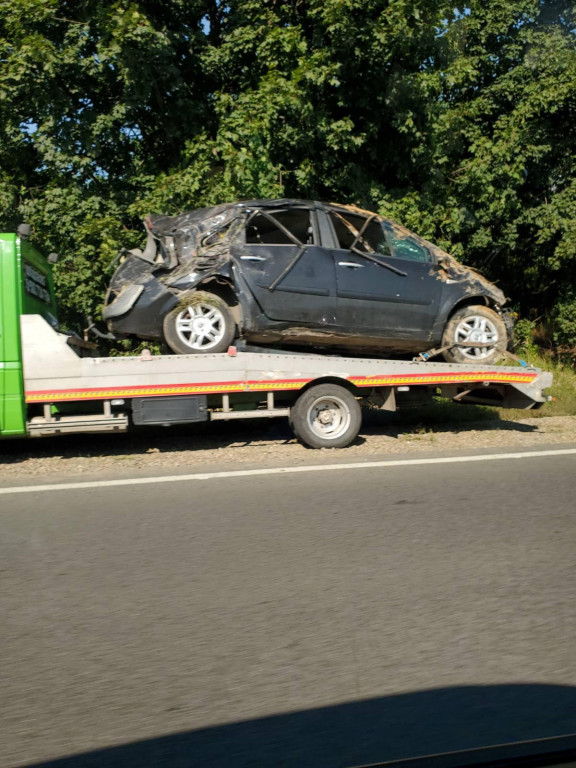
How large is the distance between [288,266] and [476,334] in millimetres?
2369

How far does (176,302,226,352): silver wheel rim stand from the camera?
834cm

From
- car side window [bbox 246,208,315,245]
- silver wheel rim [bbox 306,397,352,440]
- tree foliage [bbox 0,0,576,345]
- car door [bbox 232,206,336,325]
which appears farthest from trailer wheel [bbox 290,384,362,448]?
tree foliage [bbox 0,0,576,345]

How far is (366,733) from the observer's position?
277cm

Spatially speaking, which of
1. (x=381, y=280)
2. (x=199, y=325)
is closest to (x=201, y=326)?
(x=199, y=325)

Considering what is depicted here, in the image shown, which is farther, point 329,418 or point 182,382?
point 329,418

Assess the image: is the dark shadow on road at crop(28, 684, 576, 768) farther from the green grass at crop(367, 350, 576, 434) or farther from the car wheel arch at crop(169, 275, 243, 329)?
the green grass at crop(367, 350, 576, 434)

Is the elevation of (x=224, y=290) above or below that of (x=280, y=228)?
below

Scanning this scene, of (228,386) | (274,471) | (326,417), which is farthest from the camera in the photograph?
(326,417)

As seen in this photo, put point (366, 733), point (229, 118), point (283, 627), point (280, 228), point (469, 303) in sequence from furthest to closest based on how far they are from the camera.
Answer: point (229, 118)
point (469, 303)
point (280, 228)
point (283, 627)
point (366, 733)

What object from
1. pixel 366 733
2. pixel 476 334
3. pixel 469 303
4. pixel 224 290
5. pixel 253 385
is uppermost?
pixel 224 290

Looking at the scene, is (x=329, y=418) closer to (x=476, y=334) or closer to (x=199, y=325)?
(x=199, y=325)

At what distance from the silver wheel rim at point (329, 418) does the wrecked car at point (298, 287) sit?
2.27 ft

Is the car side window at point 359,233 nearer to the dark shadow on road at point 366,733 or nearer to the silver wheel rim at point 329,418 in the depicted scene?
the silver wheel rim at point 329,418

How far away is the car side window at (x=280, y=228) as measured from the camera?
862 cm
